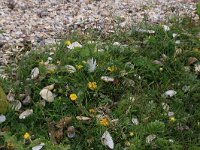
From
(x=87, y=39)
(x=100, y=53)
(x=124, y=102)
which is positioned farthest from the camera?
(x=87, y=39)

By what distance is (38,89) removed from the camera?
4277mm

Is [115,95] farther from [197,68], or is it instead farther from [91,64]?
[197,68]

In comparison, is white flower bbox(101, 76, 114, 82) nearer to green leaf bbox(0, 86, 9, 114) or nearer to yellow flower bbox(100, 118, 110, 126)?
yellow flower bbox(100, 118, 110, 126)

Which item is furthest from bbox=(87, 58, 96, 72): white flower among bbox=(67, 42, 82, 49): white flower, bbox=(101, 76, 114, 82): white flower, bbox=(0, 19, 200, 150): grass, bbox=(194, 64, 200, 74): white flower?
bbox=(194, 64, 200, 74): white flower

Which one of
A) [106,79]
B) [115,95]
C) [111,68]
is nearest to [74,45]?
[111,68]

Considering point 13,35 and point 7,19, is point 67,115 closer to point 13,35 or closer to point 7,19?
point 13,35

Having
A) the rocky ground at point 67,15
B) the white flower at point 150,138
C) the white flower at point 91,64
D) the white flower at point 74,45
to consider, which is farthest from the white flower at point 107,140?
the rocky ground at point 67,15

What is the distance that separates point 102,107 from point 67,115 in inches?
13.8

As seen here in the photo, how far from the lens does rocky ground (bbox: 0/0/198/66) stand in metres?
5.27

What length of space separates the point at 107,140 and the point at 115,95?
644 mm

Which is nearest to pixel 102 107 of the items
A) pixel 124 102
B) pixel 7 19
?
pixel 124 102

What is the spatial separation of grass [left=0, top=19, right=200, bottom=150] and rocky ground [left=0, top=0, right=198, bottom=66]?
1.54ft

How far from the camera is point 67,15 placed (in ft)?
→ 19.0

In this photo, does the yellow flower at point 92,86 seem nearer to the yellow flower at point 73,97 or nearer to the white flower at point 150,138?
the yellow flower at point 73,97
